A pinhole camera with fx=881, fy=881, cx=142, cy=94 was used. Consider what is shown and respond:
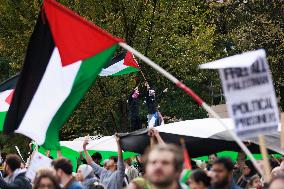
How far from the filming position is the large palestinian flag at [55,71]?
10.0 meters

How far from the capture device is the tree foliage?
27203mm

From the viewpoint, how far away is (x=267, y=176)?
730cm

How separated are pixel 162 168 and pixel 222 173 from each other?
2.37 metres

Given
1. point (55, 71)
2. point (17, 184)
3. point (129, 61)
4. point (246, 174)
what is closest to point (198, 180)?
Result: point (55, 71)

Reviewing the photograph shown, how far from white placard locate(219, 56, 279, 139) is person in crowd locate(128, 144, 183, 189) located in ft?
2.93

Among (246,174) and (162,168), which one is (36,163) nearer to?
(246,174)

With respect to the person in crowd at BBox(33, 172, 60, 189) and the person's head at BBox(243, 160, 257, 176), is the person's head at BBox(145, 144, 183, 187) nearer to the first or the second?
the person in crowd at BBox(33, 172, 60, 189)

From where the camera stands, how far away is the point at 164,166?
6449 mm

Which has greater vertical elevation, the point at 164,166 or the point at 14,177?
the point at 164,166

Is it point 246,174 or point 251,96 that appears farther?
point 246,174

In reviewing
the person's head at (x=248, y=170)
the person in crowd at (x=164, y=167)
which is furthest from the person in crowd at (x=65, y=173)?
the person's head at (x=248, y=170)

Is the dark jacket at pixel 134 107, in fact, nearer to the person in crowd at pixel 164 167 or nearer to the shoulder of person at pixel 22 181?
the shoulder of person at pixel 22 181

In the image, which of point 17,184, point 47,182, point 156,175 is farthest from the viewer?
point 17,184

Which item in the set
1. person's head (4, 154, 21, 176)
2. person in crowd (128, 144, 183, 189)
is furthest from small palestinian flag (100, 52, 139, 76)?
person in crowd (128, 144, 183, 189)
